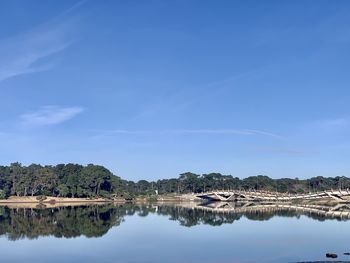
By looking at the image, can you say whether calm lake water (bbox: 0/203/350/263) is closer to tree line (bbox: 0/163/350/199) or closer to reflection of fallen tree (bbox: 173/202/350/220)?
reflection of fallen tree (bbox: 173/202/350/220)

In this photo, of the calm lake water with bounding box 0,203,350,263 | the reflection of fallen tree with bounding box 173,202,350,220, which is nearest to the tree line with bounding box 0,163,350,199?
the reflection of fallen tree with bounding box 173,202,350,220

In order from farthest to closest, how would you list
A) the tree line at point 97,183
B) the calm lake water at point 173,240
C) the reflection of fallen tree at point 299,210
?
the tree line at point 97,183
the reflection of fallen tree at point 299,210
the calm lake water at point 173,240

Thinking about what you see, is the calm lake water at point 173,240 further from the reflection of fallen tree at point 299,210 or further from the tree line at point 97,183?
the tree line at point 97,183

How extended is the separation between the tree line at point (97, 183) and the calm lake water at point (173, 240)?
137ft

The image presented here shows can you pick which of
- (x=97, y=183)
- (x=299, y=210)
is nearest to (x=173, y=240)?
(x=299, y=210)

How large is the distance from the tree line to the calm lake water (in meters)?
41.8

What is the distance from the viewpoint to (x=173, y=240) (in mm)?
31391

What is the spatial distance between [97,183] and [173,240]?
193 ft

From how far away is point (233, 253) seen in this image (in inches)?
1009

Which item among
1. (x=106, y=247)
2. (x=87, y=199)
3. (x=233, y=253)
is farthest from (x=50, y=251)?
(x=87, y=199)

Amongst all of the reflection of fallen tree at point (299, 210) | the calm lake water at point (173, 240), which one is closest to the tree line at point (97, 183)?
the reflection of fallen tree at point (299, 210)

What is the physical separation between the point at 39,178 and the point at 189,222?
48.9 meters

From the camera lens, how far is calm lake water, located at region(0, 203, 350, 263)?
2464cm

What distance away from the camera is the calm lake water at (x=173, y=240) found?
24641mm
